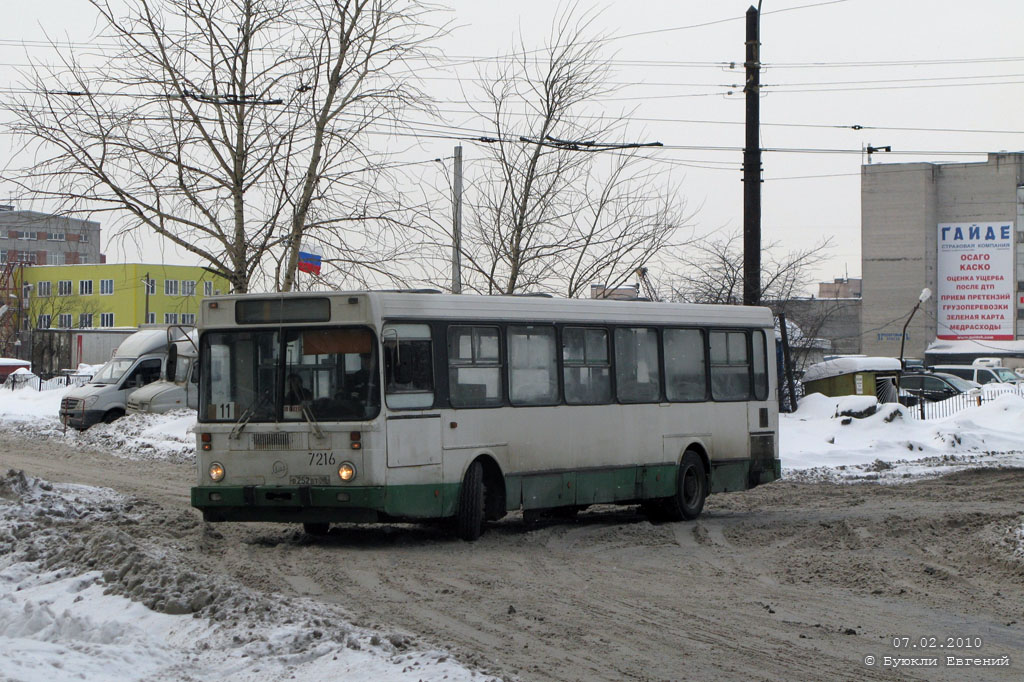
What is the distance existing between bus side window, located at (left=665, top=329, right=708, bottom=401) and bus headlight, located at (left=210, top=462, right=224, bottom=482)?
18.8ft

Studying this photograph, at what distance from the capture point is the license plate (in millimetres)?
11516

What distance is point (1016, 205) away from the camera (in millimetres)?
93438

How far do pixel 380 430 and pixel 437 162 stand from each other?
48.7ft

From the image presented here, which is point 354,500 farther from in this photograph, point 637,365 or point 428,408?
point 637,365

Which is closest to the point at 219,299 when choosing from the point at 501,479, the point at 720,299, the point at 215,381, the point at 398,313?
the point at 215,381

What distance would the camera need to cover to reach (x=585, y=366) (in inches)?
550

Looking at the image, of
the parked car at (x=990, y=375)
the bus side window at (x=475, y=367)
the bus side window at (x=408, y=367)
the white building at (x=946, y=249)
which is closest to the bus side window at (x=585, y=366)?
the bus side window at (x=475, y=367)

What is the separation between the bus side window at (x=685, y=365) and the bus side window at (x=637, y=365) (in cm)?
25

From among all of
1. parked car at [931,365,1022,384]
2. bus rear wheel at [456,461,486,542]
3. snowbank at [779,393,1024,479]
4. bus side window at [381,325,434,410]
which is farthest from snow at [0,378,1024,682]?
parked car at [931,365,1022,384]

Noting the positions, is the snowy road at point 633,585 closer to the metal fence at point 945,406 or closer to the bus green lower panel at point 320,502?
the bus green lower panel at point 320,502

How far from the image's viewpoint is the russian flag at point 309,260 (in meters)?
21.6

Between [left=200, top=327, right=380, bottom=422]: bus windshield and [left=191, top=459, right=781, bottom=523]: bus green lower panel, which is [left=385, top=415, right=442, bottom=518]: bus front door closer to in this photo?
[left=191, top=459, right=781, bottom=523]: bus green lower panel

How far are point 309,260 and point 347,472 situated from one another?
35.3 ft

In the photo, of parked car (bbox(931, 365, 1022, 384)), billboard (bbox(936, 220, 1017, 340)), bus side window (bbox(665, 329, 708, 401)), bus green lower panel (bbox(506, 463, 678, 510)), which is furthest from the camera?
billboard (bbox(936, 220, 1017, 340))
